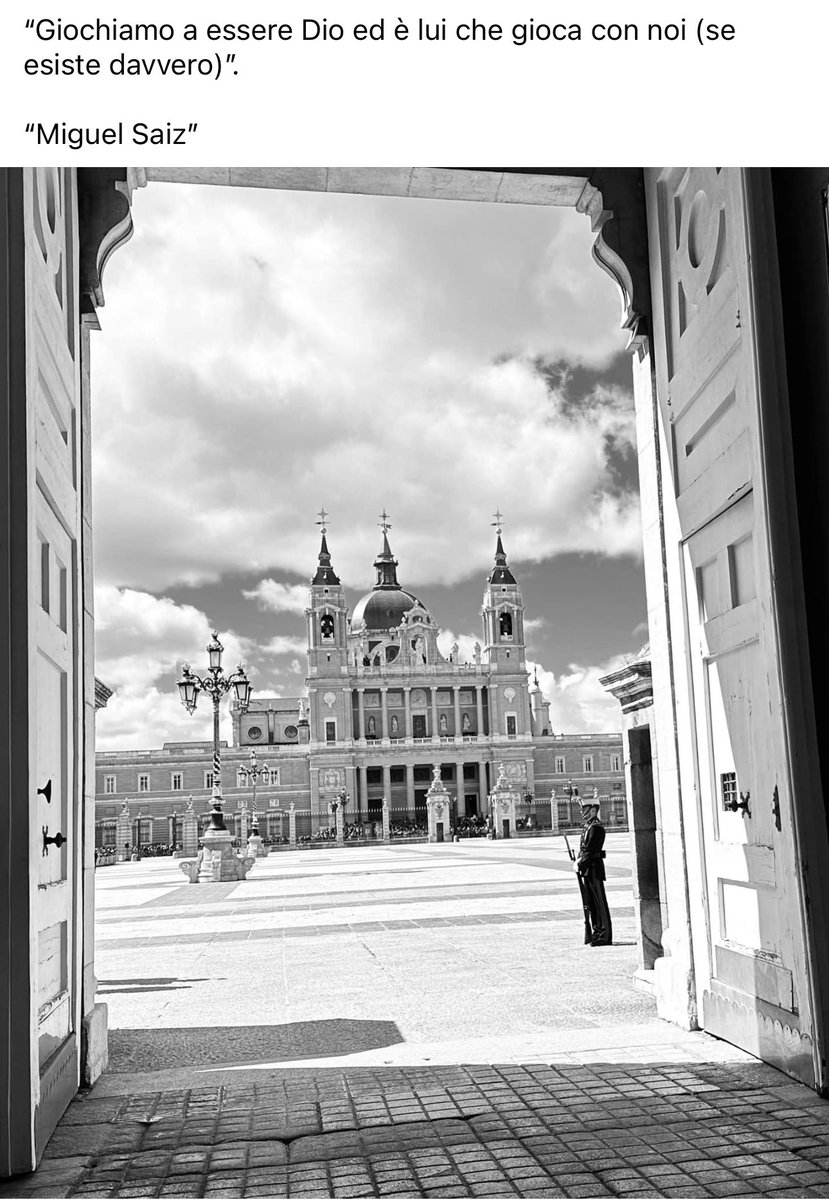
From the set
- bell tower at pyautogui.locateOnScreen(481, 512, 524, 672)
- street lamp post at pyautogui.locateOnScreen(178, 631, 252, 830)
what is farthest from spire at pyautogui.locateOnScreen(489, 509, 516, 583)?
street lamp post at pyautogui.locateOnScreen(178, 631, 252, 830)

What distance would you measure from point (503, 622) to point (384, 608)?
14307mm

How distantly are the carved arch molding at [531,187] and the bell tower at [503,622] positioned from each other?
290 feet

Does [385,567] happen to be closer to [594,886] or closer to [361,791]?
[361,791]

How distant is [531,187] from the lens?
6.15m

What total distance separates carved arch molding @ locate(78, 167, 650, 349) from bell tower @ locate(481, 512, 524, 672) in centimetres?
8837

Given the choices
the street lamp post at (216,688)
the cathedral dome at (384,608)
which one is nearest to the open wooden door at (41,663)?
the street lamp post at (216,688)

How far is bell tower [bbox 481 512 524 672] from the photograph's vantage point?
311 feet

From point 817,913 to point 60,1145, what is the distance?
2.88 m

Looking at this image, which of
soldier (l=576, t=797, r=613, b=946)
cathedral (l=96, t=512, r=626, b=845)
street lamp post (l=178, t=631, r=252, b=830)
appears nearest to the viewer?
soldier (l=576, t=797, r=613, b=946)

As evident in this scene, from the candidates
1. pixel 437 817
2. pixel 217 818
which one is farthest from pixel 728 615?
pixel 437 817

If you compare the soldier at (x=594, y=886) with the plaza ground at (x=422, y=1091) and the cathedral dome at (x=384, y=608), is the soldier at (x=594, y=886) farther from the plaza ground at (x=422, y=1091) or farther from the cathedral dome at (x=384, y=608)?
the cathedral dome at (x=384, y=608)

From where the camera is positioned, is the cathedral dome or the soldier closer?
the soldier

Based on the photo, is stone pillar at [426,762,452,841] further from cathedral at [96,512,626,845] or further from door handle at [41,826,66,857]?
door handle at [41,826,66,857]

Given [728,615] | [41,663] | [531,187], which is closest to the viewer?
[41,663]
